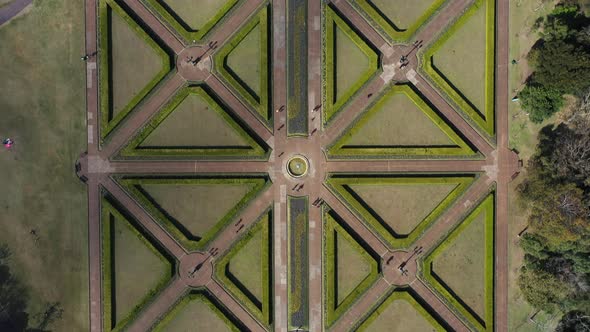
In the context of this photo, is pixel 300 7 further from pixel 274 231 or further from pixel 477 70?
pixel 274 231

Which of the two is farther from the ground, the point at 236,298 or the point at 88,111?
the point at 88,111

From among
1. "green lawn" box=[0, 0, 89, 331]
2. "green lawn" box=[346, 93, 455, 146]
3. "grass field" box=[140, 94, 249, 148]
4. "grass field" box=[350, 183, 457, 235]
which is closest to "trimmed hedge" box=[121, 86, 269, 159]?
"grass field" box=[140, 94, 249, 148]

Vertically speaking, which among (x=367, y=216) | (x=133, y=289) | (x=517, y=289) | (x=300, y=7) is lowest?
(x=517, y=289)

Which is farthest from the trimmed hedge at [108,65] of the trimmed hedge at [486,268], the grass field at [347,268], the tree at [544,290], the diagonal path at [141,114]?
the tree at [544,290]

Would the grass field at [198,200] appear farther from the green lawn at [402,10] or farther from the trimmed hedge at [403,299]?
the green lawn at [402,10]

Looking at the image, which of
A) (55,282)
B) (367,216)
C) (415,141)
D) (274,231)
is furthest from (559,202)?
(55,282)

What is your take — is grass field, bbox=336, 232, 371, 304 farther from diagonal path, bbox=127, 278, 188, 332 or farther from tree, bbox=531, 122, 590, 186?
tree, bbox=531, 122, 590, 186
